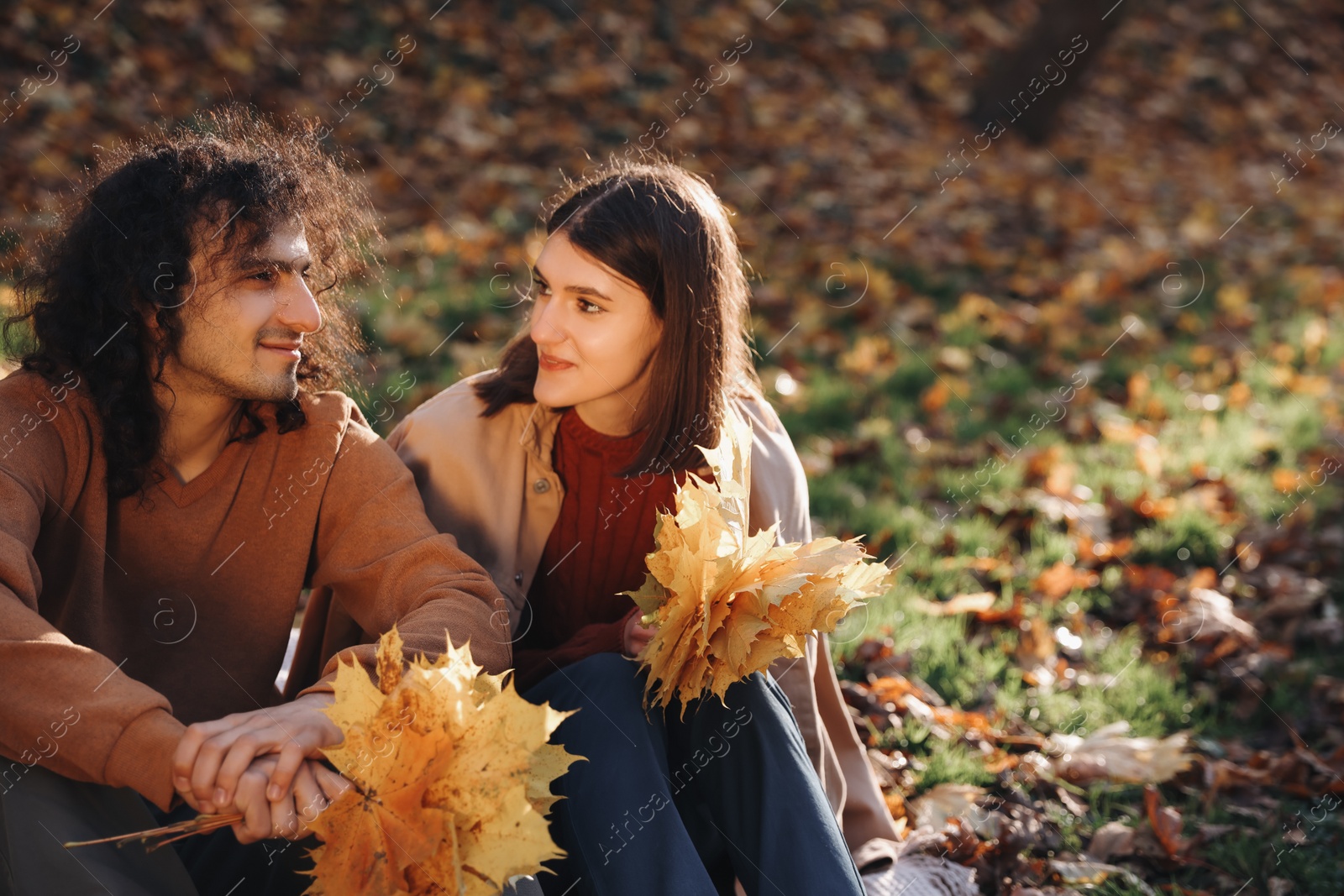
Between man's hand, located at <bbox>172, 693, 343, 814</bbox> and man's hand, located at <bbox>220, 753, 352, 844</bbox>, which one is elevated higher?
man's hand, located at <bbox>172, 693, 343, 814</bbox>

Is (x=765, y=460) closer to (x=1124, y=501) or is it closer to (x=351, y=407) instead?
(x=351, y=407)

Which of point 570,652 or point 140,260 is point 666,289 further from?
point 140,260

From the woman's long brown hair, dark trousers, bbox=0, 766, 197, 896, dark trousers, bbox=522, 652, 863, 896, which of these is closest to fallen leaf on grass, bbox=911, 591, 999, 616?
the woman's long brown hair

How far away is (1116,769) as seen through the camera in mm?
2883

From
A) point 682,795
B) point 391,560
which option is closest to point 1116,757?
point 682,795

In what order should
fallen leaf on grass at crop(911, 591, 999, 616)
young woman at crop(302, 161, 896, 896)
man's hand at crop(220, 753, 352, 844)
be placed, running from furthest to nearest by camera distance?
fallen leaf on grass at crop(911, 591, 999, 616) → young woman at crop(302, 161, 896, 896) → man's hand at crop(220, 753, 352, 844)

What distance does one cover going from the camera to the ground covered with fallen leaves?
295 cm

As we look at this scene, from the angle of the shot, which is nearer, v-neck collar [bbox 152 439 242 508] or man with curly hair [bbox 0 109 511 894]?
man with curly hair [bbox 0 109 511 894]

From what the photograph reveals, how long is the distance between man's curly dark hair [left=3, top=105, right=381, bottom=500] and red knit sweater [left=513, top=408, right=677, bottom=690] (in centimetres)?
60

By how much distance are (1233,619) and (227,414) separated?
2.83 meters

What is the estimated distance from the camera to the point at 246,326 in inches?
82.1

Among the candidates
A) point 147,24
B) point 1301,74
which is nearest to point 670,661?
point 147,24

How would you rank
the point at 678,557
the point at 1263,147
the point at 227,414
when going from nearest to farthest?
the point at 678,557 < the point at 227,414 < the point at 1263,147

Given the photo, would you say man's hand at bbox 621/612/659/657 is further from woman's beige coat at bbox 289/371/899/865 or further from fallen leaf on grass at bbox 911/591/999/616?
fallen leaf on grass at bbox 911/591/999/616
